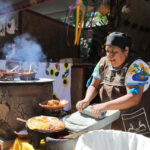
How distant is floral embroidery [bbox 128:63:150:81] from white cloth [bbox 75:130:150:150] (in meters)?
1.12

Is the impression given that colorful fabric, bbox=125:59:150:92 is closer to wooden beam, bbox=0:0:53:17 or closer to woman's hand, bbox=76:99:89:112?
woman's hand, bbox=76:99:89:112

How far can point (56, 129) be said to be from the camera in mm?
2084

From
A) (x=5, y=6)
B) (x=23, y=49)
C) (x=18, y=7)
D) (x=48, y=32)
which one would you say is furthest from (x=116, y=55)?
(x=48, y=32)

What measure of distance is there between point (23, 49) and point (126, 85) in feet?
21.9

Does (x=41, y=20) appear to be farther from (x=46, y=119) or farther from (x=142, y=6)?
(x=46, y=119)

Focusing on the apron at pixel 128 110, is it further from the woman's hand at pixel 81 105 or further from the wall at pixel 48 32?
the wall at pixel 48 32

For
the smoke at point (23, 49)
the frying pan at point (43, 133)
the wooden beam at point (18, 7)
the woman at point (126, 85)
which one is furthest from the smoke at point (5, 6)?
the frying pan at point (43, 133)

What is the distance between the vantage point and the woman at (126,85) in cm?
213

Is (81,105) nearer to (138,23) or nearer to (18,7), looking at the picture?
(138,23)

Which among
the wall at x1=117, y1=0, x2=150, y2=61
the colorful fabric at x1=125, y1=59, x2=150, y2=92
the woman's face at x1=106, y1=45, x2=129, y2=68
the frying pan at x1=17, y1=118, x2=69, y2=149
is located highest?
the wall at x1=117, y1=0, x2=150, y2=61

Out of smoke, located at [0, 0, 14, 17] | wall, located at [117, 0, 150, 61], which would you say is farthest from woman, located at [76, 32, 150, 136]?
smoke, located at [0, 0, 14, 17]

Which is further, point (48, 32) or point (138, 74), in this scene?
point (48, 32)

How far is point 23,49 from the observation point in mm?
8156

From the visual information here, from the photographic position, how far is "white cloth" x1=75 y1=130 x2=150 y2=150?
1.12 meters
